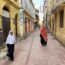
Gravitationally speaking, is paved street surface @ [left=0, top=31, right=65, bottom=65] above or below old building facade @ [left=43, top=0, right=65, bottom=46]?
below

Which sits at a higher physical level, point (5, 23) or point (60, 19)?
point (60, 19)

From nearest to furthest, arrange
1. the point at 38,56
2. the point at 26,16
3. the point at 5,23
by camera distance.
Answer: the point at 38,56
the point at 5,23
the point at 26,16

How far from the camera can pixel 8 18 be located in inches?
732

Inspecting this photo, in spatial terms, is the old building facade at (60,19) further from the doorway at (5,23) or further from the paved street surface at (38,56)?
the doorway at (5,23)

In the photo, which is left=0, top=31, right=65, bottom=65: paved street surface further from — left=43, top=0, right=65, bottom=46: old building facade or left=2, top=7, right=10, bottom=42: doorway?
left=43, top=0, right=65, bottom=46: old building facade

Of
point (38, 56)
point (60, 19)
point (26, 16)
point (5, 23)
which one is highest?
point (26, 16)

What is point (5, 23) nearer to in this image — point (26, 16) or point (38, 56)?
point (38, 56)

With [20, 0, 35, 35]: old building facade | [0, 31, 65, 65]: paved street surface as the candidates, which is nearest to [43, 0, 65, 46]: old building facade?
[0, 31, 65, 65]: paved street surface

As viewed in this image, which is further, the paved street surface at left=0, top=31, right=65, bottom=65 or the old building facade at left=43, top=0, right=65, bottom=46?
the old building facade at left=43, top=0, right=65, bottom=46

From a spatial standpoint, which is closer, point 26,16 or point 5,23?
point 5,23

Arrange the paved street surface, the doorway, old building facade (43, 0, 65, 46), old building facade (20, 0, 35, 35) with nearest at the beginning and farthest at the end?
the paved street surface → the doorway → old building facade (43, 0, 65, 46) → old building facade (20, 0, 35, 35)

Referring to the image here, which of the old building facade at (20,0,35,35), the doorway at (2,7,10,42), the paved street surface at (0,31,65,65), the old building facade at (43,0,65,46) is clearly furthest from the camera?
the old building facade at (20,0,35,35)

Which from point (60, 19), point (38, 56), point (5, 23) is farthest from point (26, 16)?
point (38, 56)

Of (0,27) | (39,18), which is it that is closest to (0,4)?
(0,27)
